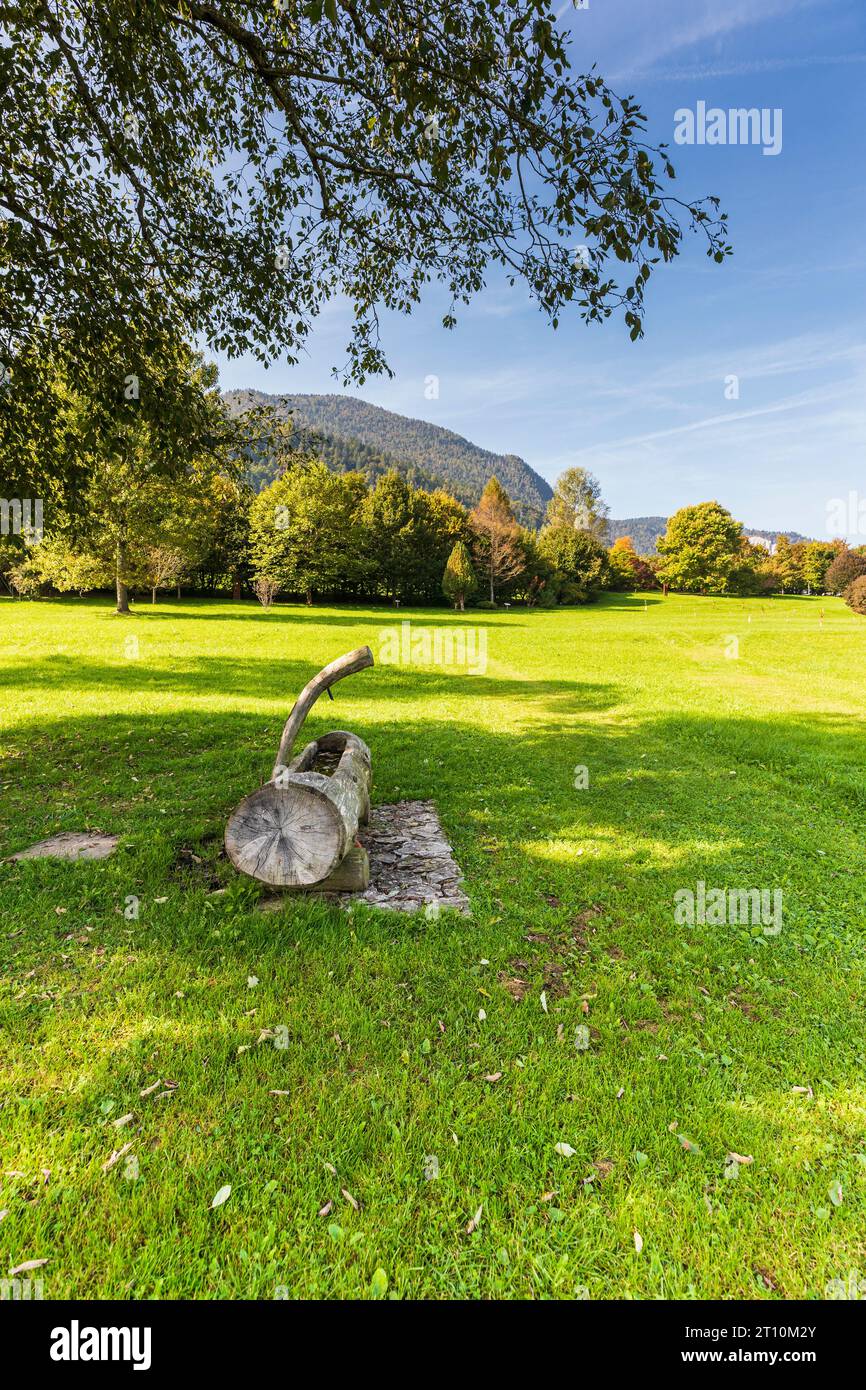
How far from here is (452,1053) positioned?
3.55 meters

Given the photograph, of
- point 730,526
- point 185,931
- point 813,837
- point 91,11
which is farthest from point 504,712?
point 730,526

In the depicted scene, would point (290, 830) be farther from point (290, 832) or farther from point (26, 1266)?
point (26, 1266)

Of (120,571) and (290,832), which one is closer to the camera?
(290,832)

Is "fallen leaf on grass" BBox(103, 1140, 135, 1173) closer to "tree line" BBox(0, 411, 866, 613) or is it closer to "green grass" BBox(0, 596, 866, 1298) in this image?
"green grass" BBox(0, 596, 866, 1298)

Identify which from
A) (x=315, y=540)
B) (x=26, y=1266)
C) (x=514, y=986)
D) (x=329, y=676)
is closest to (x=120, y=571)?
(x=315, y=540)

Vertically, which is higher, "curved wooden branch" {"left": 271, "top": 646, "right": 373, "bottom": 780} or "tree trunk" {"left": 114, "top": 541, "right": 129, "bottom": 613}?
"tree trunk" {"left": 114, "top": 541, "right": 129, "bottom": 613}

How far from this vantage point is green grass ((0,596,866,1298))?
248 centimetres

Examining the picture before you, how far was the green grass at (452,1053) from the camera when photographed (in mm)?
2477

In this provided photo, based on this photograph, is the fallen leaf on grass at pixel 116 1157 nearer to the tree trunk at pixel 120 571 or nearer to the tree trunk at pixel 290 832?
the tree trunk at pixel 290 832

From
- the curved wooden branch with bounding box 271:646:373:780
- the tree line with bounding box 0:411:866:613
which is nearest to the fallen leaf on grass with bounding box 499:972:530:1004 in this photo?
the curved wooden branch with bounding box 271:646:373:780

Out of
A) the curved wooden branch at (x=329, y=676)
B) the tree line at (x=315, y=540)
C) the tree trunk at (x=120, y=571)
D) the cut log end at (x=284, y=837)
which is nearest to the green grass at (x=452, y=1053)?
the cut log end at (x=284, y=837)

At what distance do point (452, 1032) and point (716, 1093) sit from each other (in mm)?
1590

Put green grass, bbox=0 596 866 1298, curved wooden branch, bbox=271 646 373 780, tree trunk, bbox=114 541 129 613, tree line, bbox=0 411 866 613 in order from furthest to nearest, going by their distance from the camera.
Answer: tree trunk, bbox=114 541 129 613
tree line, bbox=0 411 866 613
curved wooden branch, bbox=271 646 373 780
green grass, bbox=0 596 866 1298

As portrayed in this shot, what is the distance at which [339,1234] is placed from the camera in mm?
2512
